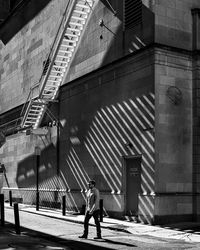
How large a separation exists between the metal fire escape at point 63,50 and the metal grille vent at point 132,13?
161 inches

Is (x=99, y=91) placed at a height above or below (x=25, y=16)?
below

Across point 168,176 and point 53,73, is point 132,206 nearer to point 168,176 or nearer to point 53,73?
point 168,176

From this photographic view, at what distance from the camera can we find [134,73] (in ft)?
71.2

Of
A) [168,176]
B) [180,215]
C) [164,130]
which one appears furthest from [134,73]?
[180,215]

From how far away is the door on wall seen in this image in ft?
69.5

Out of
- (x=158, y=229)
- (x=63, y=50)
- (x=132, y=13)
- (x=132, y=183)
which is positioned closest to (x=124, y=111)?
(x=132, y=183)

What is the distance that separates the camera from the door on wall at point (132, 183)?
2119cm

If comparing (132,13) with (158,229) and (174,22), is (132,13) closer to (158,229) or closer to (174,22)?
(174,22)

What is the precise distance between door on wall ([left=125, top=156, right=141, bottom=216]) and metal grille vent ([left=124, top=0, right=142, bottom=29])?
6338 mm

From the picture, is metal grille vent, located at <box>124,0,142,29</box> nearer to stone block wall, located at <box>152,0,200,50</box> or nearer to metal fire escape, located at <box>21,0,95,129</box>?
stone block wall, located at <box>152,0,200,50</box>

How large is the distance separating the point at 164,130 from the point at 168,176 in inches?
77.3

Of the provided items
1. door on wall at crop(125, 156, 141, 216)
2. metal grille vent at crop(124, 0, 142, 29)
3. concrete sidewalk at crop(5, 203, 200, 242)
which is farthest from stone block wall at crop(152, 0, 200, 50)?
concrete sidewalk at crop(5, 203, 200, 242)

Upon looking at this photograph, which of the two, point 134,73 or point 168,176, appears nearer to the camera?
point 168,176

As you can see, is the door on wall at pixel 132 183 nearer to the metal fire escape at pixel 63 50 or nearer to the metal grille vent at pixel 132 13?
the metal grille vent at pixel 132 13
